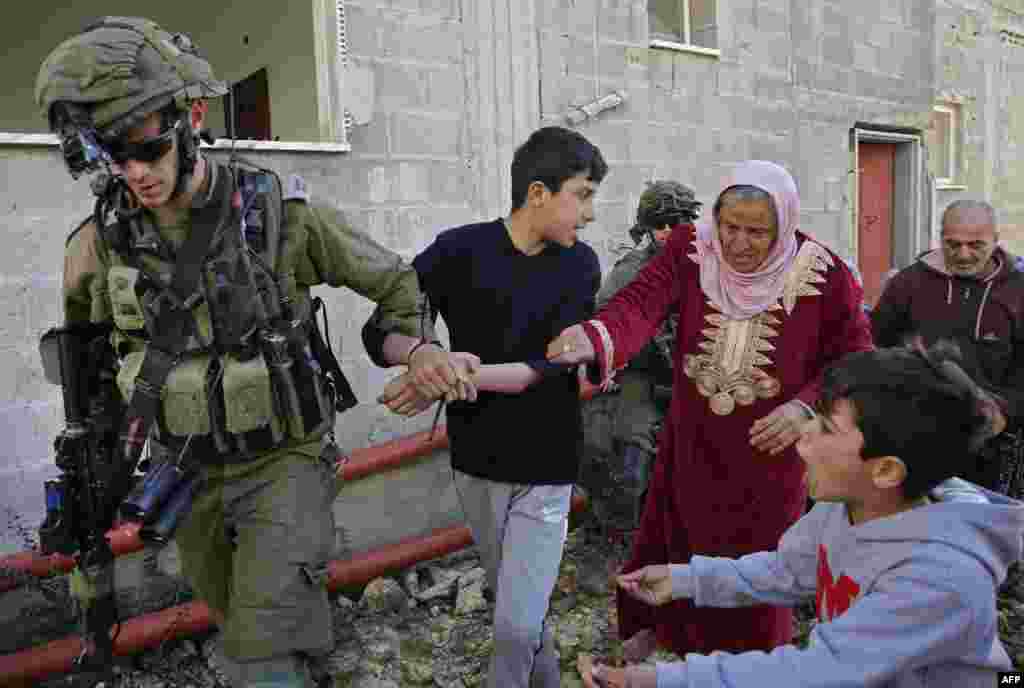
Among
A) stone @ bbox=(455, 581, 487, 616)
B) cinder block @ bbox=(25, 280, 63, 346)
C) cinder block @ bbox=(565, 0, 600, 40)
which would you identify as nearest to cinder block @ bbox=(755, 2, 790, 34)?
cinder block @ bbox=(565, 0, 600, 40)

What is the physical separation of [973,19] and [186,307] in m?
11.1

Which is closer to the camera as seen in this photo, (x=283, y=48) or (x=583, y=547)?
(x=583, y=547)

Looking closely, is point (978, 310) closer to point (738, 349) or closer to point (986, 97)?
point (738, 349)

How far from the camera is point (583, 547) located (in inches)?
179

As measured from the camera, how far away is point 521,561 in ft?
7.99

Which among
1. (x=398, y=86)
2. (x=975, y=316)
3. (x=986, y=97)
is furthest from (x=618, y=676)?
(x=986, y=97)

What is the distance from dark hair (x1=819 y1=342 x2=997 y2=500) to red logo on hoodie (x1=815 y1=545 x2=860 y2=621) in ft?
0.68

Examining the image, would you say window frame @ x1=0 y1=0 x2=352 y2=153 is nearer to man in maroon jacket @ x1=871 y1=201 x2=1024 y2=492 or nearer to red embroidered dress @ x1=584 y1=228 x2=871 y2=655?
red embroidered dress @ x1=584 y1=228 x2=871 y2=655

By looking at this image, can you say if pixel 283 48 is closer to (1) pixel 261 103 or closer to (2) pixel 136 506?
(1) pixel 261 103

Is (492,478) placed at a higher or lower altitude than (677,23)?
lower

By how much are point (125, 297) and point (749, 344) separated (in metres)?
1.71

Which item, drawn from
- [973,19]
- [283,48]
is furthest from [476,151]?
[973,19]

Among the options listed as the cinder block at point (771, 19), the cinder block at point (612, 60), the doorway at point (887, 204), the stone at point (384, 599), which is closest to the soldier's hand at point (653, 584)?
the stone at point (384, 599)

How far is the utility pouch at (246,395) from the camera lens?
2.07 m
